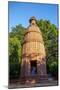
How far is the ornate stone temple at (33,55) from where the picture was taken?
3771 millimetres

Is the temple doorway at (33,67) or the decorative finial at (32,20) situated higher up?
the decorative finial at (32,20)

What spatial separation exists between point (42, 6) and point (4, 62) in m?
0.99

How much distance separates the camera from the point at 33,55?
12.5 ft

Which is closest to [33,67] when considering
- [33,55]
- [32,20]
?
[33,55]

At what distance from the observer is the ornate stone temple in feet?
12.4

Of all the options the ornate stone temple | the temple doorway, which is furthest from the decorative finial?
the temple doorway

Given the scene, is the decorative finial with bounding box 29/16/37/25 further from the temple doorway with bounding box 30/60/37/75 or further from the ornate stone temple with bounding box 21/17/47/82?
the temple doorway with bounding box 30/60/37/75

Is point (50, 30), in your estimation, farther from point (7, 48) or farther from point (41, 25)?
point (7, 48)

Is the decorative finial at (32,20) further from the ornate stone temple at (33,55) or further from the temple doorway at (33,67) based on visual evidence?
the temple doorway at (33,67)

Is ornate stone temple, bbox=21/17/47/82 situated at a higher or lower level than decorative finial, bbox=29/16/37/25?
lower

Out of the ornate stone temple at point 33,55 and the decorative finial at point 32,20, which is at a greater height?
the decorative finial at point 32,20

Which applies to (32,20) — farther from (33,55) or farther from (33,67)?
(33,67)

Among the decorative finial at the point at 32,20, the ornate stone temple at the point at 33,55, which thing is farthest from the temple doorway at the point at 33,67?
the decorative finial at the point at 32,20

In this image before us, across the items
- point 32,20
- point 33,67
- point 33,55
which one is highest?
point 32,20
